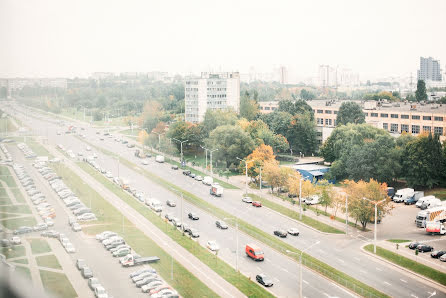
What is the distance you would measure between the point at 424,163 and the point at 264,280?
4.38 metres

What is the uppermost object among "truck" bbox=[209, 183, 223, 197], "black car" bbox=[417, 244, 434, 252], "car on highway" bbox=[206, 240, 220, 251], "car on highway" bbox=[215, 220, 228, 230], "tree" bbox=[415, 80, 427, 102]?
"tree" bbox=[415, 80, 427, 102]

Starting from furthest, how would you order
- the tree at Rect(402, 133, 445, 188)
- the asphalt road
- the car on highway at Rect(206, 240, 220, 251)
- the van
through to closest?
the tree at Rect(402, 133, 445, 188), the car on highway at Rect(206, 240, 220, 251), the van, the asphalt road

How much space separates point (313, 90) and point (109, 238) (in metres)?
18.7

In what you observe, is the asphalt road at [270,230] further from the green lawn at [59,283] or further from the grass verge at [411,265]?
the green lawn at [59,283]

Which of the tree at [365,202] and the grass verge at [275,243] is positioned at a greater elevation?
the tree at [365,202]

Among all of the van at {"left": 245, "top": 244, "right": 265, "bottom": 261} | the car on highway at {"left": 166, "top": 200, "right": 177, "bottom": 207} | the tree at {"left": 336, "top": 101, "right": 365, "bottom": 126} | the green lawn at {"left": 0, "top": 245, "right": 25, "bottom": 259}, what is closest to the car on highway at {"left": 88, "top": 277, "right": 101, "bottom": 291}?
the green lawn at {"left": 0, "top": 245, "right": 25, "bottom": 259}

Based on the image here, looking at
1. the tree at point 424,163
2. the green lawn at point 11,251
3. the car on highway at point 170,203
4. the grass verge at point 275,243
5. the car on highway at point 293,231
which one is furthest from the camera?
the tree at point 424,163

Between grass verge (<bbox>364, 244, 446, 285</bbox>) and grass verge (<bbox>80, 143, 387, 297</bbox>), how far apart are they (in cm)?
68

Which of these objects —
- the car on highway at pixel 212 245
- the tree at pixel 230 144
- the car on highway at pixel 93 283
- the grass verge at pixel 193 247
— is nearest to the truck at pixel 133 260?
the car on highway at pixel 93 283

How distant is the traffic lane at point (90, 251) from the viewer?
3764 mm

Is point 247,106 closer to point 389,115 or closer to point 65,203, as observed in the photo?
point 389,115

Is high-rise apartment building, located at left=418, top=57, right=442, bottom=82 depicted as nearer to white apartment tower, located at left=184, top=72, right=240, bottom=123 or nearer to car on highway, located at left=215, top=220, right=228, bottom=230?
white apartment tower, located at left=184, top=72, right=240, bottom=123

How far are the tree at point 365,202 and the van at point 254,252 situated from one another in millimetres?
1607

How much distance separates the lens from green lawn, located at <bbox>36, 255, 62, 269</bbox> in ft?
10.9
